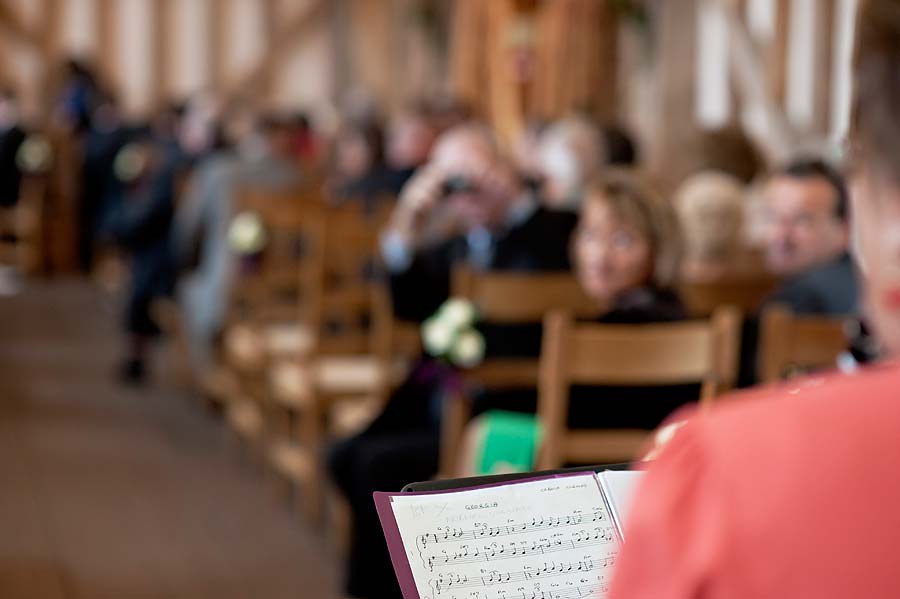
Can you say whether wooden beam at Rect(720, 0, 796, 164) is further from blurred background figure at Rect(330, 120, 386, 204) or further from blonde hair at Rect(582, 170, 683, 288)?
blonde hair at Rect(582, 170, 683, 288)

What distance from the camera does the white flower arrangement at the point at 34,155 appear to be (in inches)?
373

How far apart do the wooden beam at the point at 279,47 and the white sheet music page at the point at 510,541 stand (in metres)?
13.9

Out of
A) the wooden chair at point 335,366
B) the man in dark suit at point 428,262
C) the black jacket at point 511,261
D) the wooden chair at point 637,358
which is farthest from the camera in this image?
the wooden chair at point 335,366

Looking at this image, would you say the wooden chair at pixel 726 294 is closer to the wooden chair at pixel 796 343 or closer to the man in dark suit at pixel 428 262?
the man in dark suit at pixel 428 262

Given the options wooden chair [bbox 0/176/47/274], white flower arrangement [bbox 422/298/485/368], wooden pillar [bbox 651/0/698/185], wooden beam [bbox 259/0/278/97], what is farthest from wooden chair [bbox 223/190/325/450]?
wooden beam [bbox 259/0/278/97]

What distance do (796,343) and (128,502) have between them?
287 cm

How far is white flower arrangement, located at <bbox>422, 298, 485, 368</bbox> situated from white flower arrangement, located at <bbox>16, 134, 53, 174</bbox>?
7054 millimetres

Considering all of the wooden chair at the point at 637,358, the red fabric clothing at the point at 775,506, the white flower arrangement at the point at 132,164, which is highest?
the red fabric clothing at the point at 775,506

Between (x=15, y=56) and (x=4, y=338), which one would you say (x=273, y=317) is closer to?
(x=4, y=338)

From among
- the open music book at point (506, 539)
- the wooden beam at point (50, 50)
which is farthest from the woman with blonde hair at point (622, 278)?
the wooden beam at point (50, 50)

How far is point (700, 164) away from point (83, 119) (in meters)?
7.60

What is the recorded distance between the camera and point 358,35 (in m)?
14.5

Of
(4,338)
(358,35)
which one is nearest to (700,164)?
(4,338)

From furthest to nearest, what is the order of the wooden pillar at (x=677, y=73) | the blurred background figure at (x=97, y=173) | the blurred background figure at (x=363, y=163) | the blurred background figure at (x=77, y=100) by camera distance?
1. the blurred background figure at (x=77, y=100)
2. the blurred background figure at (x=97, y=173)
3. the wooden pillar at (x=677, y=73)
4. the blurred background figure at (x=363, y=163)
